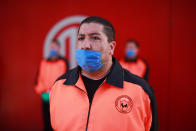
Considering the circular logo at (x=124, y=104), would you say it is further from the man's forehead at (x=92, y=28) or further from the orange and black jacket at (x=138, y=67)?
the orange and black jacket at (x=138, y=67)

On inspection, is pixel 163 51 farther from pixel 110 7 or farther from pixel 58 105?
pixel 58 105

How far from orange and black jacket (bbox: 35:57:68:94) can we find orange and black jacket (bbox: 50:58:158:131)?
1.71m

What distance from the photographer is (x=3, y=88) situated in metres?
3.35

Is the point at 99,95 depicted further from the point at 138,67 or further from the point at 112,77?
the point at 138,67

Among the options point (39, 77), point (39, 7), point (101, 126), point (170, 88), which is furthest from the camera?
point (39, 7)

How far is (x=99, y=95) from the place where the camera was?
3.19ft

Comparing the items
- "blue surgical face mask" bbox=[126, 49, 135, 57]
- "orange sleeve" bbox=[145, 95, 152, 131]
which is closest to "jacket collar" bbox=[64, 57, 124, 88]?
"orange sleeve" bbox=[145, 95, 152, 131]

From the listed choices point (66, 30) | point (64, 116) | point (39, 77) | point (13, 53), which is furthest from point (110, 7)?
point (64, 116)

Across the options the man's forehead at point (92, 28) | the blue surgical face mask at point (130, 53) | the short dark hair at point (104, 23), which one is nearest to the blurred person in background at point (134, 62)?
the blue surgical face mask at point (130, 53)

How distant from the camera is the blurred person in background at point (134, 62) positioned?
8.87 feet

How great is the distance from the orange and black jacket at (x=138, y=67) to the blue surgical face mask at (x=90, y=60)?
71.8 inches

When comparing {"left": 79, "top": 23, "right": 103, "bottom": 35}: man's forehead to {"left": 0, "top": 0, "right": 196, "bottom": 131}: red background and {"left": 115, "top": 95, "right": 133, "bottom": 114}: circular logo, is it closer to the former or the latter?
{"left": 115, "top": 95, "right": 133, "bottom": 114}: circular logo

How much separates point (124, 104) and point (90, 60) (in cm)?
36

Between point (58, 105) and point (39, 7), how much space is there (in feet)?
9.25
